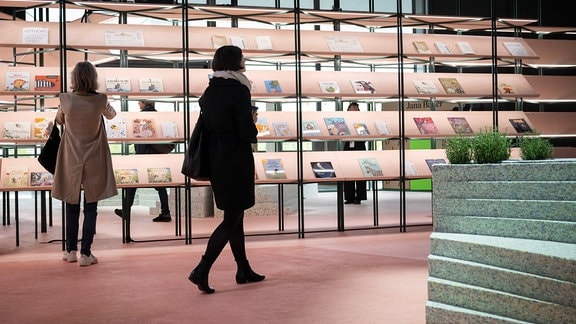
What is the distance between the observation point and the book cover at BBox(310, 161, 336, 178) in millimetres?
7758

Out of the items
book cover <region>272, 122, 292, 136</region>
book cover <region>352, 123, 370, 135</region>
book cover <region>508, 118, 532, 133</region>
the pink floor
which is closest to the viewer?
the pink floor

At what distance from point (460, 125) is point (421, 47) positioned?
3.23 ft

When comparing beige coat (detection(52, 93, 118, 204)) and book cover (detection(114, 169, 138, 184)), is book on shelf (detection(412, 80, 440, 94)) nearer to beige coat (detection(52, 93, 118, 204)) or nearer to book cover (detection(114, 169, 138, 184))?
book cover (detection(114, 169, 138, 184))

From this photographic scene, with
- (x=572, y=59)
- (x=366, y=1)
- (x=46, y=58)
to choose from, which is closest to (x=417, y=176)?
(x=572, y=59)

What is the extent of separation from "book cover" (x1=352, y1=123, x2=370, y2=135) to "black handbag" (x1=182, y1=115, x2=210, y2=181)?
329 centimetres

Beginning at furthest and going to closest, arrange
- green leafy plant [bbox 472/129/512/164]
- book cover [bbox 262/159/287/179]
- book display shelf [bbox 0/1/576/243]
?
1. book cover [bbox 262/159/287/179]
2. book display shelf [bbox 0/1/576/243]
3. green leafy plant [bbox 472/129/512/164]

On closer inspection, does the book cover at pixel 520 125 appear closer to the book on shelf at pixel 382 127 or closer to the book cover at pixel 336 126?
the book on shelf at pixel 382 127

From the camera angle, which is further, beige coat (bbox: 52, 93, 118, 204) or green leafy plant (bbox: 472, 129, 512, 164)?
beige coat (bbox: 52, 93, 118, 204)

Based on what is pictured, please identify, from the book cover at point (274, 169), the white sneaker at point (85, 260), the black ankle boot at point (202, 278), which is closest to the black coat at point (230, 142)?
the black ankle boot at point (202, 278)

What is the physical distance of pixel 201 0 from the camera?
13805 mm

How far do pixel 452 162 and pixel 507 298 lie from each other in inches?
47.9

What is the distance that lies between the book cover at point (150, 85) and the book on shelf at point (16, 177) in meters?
1.35

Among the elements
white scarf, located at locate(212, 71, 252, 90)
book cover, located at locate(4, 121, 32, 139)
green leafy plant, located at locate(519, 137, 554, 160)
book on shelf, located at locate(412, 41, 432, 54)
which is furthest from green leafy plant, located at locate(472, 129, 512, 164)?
book cover, located at locate(4, 121, 32, 139)

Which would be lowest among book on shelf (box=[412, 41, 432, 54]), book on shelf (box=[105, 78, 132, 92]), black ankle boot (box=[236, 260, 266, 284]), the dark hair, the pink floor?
the pink floor
